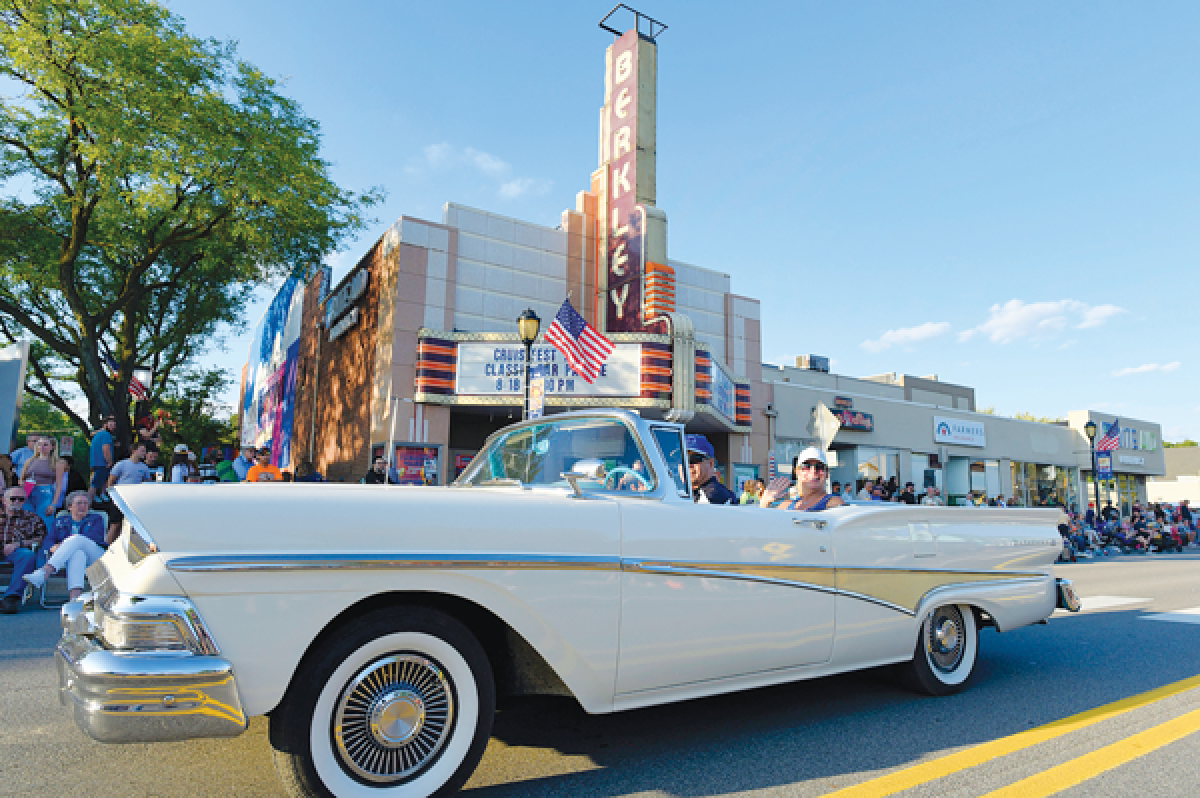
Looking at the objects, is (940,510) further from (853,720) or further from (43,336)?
(43,336)

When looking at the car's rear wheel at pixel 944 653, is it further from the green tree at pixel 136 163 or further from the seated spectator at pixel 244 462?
the green tree at pixel 136 163

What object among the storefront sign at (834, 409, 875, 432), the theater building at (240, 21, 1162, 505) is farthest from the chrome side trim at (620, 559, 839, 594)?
the storefront sign at (834, 409, 875, 432)

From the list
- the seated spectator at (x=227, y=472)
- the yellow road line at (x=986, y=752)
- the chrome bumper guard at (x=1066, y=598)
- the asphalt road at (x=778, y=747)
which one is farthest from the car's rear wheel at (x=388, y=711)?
the seated spectator at (x=227, y=472)

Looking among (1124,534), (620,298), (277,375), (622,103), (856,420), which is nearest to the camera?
(620,298)

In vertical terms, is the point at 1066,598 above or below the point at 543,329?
below

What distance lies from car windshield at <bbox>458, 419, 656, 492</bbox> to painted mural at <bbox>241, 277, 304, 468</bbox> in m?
23.9

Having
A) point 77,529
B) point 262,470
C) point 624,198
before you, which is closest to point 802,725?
point 77,529

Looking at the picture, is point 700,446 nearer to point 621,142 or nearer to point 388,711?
point 388,711

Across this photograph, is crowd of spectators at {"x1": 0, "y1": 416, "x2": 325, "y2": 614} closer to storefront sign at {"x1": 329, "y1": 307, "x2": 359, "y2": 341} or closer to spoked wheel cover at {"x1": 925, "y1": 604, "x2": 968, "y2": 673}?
spoked wheel cover at {"x1": 925, "y1": 604, "x2": 968, "y2": 673}

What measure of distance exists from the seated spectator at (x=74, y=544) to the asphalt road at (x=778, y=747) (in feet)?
8.05

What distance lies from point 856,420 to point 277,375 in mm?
22912

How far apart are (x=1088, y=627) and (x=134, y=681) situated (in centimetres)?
763

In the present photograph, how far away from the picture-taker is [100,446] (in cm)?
1023

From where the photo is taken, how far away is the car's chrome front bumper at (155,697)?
219 cm
